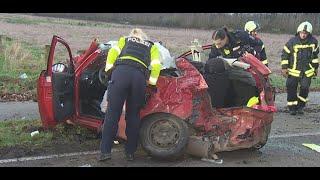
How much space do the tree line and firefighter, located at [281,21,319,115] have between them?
24.3 meters

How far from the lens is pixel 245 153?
6.90m

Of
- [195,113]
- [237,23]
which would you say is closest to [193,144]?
[195,113]

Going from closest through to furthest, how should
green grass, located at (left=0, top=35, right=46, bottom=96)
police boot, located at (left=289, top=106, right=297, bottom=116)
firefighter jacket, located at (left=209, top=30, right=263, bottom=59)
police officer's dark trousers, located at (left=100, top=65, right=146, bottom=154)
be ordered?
police officer's dark trousers, located at (left=100, top=65, right=146, bottom=154)
firefighter jacket, located at (left=209, top=30, right=263, bottom=59)
police boot, located at (left=289, top=106, right=297, bottom=116)
green grass, located at (left=0, top=35, right=46, bottom=96)

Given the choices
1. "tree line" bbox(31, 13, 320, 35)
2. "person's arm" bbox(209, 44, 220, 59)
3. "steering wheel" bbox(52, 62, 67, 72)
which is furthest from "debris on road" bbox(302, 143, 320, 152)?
"tree line" bbox(31, 13, 320, 35)

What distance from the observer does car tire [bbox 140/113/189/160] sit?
6305mm

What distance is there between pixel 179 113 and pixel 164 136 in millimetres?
343

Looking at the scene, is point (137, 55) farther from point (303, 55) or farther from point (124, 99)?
point (303, 55)

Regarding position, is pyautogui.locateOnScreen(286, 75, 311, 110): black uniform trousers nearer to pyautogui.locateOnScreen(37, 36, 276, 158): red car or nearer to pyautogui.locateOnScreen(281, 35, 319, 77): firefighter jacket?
pyautogui.locateOnScreen(281, 35, 319, 77): firefighter jacket

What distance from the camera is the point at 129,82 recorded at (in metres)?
6.14

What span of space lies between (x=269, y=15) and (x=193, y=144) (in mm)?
32282

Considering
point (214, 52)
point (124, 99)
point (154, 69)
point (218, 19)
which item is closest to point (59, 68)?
point (124, 99)

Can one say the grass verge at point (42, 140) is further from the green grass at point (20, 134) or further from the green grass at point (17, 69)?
the green grass at point (17, 69)

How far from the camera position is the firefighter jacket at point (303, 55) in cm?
1016
